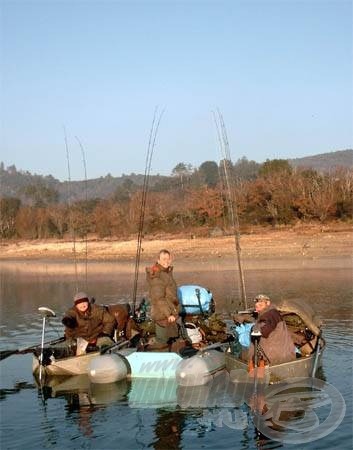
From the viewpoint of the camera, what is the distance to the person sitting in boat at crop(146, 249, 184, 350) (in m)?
12.1

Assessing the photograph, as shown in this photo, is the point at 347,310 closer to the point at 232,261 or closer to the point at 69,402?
the point at 69,402

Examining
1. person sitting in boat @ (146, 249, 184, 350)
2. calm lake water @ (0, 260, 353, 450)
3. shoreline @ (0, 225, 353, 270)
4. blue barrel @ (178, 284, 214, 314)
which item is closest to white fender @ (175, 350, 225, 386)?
calm lake water @ (0, 260, 353, 450)

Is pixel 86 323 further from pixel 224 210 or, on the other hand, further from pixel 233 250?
pixel 224 210

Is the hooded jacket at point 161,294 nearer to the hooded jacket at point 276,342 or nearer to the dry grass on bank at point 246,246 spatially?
the hooded jacket at point 276,342

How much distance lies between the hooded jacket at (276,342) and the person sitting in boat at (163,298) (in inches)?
84.0

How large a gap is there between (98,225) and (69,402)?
1931 inches

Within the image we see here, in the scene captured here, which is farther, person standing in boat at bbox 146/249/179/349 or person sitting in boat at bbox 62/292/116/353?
person sitting in boat at bbox 62/292/116/353

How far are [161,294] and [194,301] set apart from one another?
1841 mm

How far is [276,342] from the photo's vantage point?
10.4 metres

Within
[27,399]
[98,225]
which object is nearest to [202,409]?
[27,399]

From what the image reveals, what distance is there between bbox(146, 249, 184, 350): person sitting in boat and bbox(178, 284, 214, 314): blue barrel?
1424mm

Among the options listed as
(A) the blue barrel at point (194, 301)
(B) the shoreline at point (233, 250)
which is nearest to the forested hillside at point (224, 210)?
(B) the shoreline at point (233, 250)

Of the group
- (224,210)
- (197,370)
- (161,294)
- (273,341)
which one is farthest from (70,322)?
(224,210)

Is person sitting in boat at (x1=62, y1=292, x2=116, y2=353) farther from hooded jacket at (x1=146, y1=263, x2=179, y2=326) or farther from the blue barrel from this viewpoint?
the blue barrel
